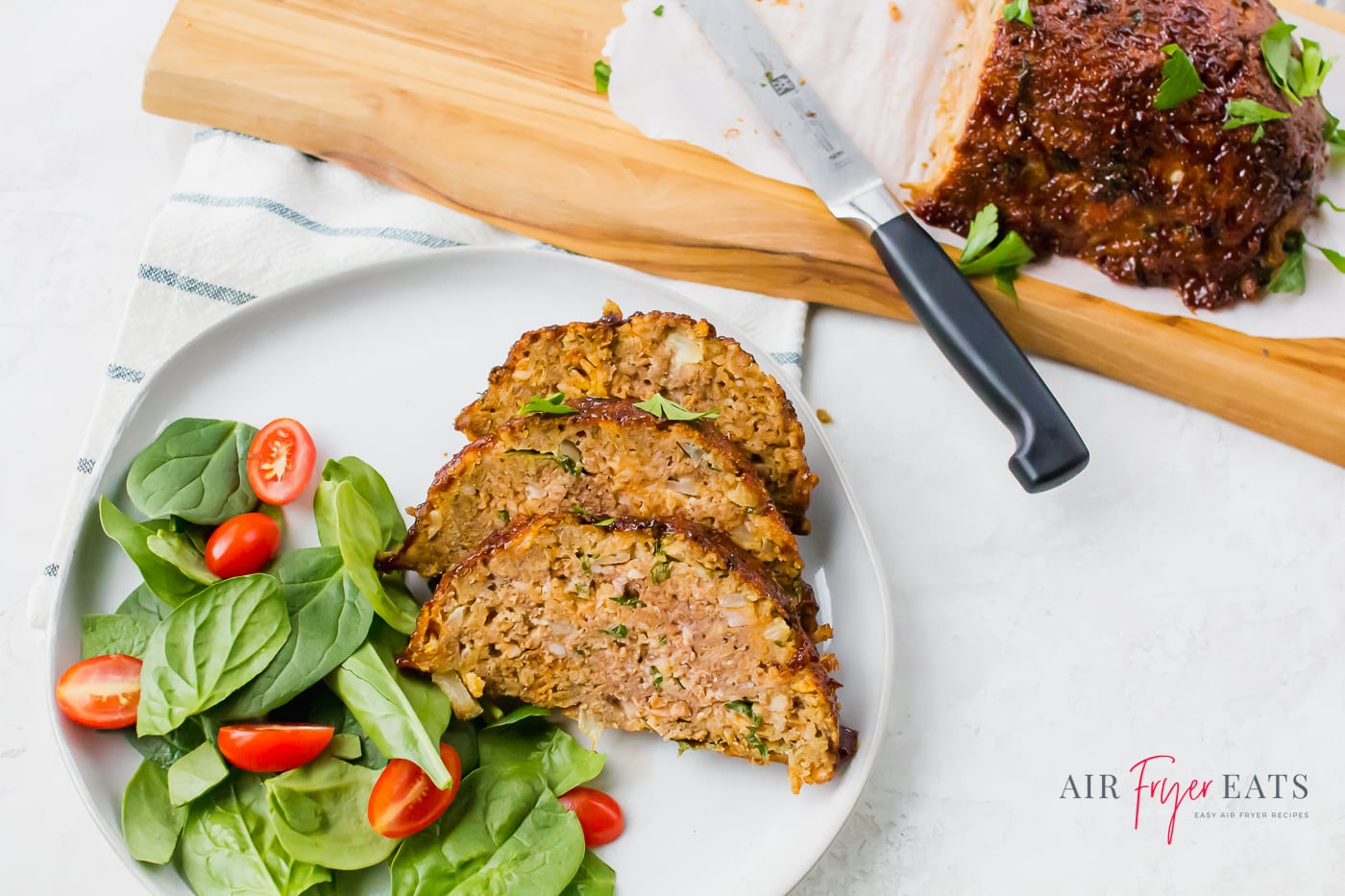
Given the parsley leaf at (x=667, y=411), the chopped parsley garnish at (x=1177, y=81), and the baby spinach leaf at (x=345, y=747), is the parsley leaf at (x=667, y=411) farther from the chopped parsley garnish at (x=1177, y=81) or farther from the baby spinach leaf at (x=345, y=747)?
the chopped parsley garnish at (x=1177, y=81)

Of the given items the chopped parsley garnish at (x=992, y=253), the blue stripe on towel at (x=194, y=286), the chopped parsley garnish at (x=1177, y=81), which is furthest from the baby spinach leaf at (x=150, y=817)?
the chopped parsley garnish at (x=1177, y=81)

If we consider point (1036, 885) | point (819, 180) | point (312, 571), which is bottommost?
point (1036, 885)

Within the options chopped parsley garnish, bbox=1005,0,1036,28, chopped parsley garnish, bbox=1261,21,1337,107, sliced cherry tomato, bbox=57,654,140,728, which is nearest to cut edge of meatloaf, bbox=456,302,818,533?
sliced cherry tomato, bbox=57,654,140,728

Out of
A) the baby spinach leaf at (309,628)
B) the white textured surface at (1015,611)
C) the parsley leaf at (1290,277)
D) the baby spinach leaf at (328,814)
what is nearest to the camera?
the baby spinach leaf at (328,814)

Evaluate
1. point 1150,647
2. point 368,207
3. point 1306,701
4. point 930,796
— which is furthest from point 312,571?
point 1306,701

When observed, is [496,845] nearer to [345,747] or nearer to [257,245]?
[345,747]

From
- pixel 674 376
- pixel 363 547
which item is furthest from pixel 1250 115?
pixel 363 547

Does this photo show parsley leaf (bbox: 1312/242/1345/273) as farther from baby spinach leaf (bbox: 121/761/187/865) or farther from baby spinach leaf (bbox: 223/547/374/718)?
baby spinach leaf (bbox: 121/761/187/865)

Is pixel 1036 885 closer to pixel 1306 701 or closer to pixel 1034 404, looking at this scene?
pixel 1306 701
